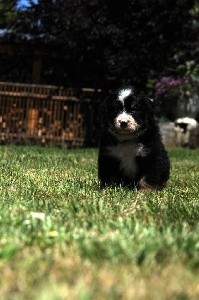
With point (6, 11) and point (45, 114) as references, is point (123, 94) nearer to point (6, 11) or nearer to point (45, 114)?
point (45, 114)

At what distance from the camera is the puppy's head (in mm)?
5496

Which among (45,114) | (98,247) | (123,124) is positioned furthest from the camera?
(45,114)

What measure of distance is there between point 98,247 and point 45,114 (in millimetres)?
15417

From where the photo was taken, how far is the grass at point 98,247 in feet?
7.11

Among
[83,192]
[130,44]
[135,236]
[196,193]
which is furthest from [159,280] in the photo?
[130,44]

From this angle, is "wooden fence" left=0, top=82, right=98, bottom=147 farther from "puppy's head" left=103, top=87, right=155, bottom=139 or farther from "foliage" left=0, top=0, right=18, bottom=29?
"puppy's head" left=103, top=87, right=155, bottom=139

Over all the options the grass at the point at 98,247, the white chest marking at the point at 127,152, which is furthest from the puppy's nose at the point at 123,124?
the grass at the point at 98,247

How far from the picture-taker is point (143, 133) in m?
5.66

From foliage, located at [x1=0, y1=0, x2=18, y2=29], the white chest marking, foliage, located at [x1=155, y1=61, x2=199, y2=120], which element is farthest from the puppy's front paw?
foliage, located at [x1=0, y1=0, x2=18, y2=29]

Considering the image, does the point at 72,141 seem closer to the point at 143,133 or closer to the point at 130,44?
the point at 130,44

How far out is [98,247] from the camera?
9.04 feet

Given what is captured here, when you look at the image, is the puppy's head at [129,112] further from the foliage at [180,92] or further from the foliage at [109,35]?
the foliage at [180,92]

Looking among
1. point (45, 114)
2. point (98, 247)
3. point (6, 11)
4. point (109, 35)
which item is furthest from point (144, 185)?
point (6, 11)

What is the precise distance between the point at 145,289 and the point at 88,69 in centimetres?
1646
